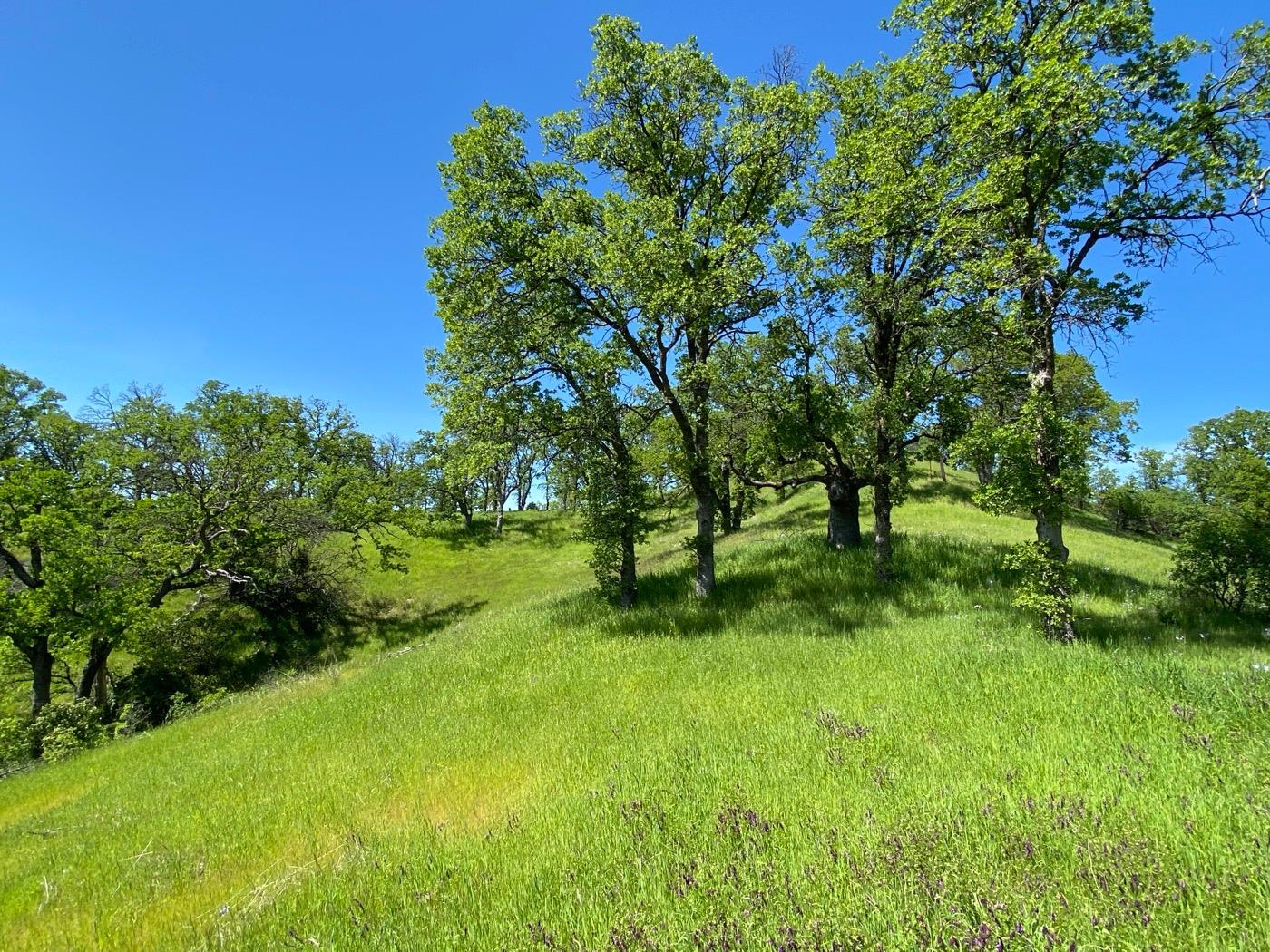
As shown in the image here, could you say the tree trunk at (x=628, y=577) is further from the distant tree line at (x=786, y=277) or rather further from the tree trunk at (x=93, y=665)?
the tree trunk at (x=93, y=665)

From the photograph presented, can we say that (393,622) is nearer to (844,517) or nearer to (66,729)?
(66,729)

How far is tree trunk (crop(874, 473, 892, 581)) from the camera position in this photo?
45.1 feet

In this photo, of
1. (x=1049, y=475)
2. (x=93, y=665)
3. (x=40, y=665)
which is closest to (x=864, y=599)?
→ (x=1049, y=475)

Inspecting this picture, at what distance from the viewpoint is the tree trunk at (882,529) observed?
13734 millimetres

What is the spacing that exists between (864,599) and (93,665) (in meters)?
28.2

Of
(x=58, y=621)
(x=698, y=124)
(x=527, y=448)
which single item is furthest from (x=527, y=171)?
(x=58, y=621)

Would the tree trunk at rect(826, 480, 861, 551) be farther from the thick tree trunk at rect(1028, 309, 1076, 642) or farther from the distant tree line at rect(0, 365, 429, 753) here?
the distant tree line at rect(0, 365, 429, 753)

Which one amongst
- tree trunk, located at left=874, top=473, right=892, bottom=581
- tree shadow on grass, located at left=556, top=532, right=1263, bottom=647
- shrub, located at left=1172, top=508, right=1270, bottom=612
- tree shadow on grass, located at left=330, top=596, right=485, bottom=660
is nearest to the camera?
tree shadow on grass, located at left=556, top=532, right=1263, bottom=647

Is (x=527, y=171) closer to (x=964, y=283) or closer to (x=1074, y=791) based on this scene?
(x=964, y=283)

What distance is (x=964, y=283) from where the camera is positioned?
946 centimetres

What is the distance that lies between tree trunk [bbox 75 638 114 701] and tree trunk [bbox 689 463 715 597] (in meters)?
23.0

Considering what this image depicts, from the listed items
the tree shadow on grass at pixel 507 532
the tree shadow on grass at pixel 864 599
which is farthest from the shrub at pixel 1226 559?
the tree shadow on grass at pixel 507 532

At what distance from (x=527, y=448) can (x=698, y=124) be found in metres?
9.17

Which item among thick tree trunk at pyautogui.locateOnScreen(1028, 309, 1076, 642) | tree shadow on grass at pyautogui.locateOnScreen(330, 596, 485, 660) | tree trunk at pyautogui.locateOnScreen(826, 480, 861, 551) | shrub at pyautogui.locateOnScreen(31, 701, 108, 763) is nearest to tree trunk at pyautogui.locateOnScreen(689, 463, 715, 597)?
tree trunk at pyautogui.locateOnScreen(826, 480, 861, 551)
